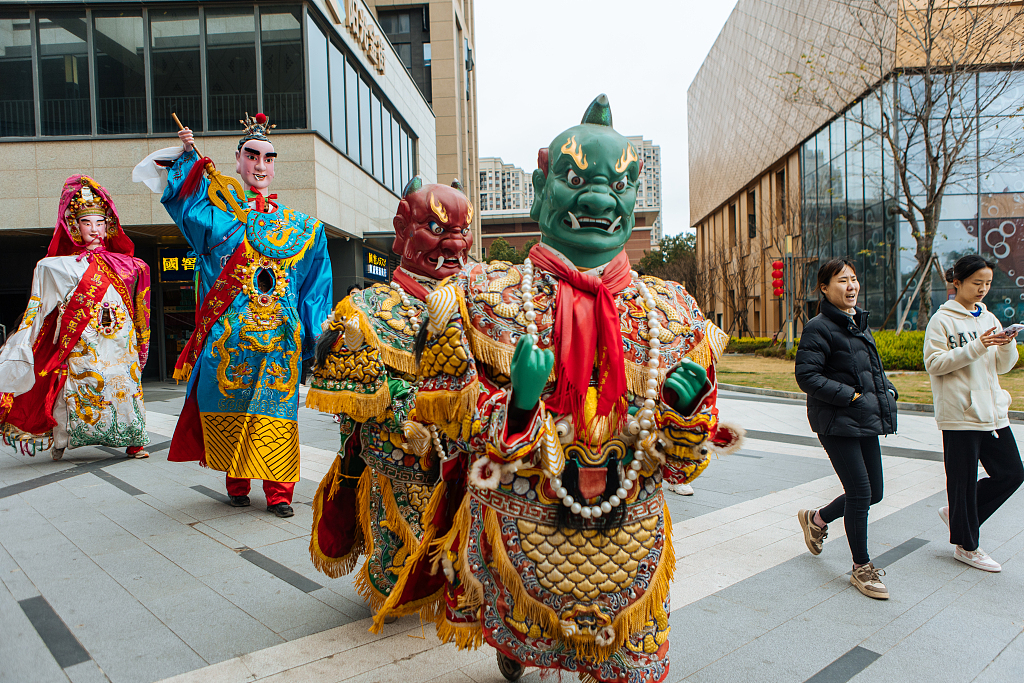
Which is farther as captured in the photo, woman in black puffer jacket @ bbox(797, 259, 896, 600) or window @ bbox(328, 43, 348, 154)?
window @ bbox(328, 43, 348, 154)

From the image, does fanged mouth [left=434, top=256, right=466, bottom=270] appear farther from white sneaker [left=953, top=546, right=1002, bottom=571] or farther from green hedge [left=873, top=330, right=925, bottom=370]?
green hedge [left=873, top=330, right=925, bottom=370]

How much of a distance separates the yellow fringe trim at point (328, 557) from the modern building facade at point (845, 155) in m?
16.9

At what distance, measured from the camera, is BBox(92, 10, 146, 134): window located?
42.0 ft

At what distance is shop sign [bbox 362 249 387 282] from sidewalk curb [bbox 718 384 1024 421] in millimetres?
8766

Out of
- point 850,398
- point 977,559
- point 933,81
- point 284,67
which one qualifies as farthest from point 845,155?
point 850,398

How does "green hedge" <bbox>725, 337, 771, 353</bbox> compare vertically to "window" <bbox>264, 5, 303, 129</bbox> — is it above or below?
below

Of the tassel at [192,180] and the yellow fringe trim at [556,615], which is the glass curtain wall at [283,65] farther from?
the yellow fringe trim at [556,615]

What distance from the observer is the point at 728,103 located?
3959 centimetres

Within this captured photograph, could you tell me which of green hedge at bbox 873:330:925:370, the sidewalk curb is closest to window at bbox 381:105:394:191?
the sidewalk curb

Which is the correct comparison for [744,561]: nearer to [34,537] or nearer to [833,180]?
[34,537]

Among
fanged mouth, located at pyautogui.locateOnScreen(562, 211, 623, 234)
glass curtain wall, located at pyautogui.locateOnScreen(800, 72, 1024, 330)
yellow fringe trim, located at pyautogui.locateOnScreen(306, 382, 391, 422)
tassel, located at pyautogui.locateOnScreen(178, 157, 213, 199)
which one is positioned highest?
glass curtain wall, located at pyautogui.locateOnScreen(800, 72, 1024, 330)

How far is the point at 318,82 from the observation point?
43.0 ft

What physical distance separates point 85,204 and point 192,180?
2.79 m

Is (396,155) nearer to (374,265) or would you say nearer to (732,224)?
(374,265)
